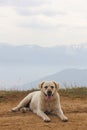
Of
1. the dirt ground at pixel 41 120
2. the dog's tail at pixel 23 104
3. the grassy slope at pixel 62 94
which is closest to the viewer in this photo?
the dirt ground at pixel 41 120

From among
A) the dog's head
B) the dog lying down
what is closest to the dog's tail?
the dog lying down

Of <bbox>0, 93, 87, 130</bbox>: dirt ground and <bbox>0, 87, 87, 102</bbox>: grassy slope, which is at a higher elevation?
<bbox>0, 87, 87, 102</bbox>: grassy slope

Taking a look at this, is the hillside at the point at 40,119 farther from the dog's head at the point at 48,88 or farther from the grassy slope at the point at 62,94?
the dog's head at the point at 48,88

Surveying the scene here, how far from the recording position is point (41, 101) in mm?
10898

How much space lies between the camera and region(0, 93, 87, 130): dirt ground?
32.4 feet

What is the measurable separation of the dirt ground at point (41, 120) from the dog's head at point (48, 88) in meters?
0.51

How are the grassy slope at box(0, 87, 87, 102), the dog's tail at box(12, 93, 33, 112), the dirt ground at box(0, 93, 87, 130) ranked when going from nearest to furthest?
the dirt ground at box(0, 93, 87, 130)
the dog's tail at box(12, 93, 33, 112)
the grassy slope at box(0, 87, 87, 102)

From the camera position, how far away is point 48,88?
34.7ft

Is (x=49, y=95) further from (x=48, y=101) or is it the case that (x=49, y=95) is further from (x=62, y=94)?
(x=62, y=94)

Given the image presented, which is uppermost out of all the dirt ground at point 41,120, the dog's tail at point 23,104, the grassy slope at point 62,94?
the grassy slope at point 62,94

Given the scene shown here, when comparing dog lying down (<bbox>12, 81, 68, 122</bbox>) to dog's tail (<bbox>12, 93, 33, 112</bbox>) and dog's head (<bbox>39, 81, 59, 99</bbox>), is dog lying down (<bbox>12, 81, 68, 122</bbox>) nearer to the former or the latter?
dog's head (<bbox>39, 81, 59, 99</bbox>)

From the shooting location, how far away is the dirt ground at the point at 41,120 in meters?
9.87

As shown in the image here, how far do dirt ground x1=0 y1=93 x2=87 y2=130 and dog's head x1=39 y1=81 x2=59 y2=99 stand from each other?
507 millimetres

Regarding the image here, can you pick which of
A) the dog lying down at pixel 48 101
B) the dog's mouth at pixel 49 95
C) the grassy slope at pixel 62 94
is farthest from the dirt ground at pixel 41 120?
the grassy slope at pixel 62 94
